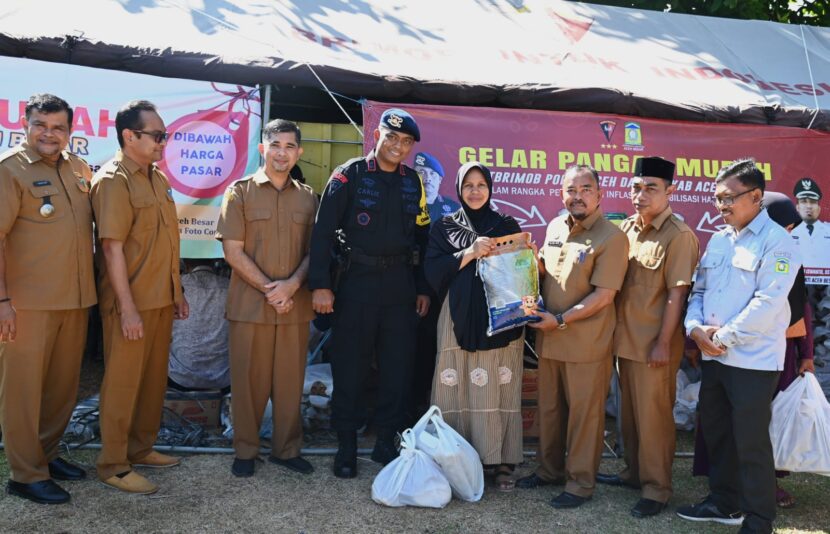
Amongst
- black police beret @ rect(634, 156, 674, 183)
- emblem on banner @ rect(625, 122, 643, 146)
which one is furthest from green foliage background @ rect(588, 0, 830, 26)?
black police beret @ rect(634, 156, 674, 183)

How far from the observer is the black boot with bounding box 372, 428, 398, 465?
4.16 m

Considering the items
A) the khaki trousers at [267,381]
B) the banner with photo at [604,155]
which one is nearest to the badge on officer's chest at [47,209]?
the khaki trousers at [267,381]

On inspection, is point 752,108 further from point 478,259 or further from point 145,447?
point 145,447

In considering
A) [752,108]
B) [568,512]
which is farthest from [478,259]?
[752,108]

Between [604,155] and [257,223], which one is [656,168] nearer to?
[604,155]

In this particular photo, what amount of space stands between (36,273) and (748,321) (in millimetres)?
3348

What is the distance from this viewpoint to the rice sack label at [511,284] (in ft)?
12.3

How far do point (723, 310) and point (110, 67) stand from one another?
13.0 ft

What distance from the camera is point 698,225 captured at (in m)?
5.38

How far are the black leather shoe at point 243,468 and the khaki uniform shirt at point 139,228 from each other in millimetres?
977

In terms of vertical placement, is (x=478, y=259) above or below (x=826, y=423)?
above

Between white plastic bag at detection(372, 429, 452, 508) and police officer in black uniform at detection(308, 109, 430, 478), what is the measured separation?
1.48ft

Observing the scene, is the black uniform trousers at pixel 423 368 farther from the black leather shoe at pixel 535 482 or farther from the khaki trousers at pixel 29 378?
the khaki trousers at pixel 29 378

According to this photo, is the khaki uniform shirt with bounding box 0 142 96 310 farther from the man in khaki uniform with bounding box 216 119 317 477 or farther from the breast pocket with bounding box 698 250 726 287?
the breast pocket with bounding box 698 250 726 287
